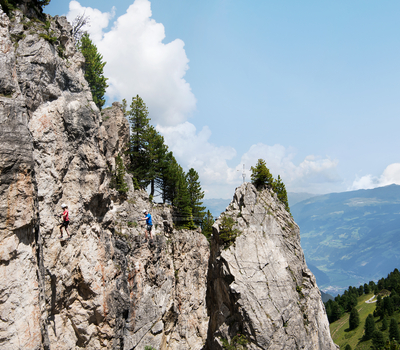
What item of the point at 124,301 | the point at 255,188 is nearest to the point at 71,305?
the point at 124,301

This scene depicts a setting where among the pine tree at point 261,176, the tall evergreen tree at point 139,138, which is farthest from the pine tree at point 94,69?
the pine tree at point 261,176

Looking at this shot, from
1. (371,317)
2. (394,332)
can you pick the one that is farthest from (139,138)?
(371,317)

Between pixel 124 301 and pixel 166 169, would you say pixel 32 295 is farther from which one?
pixel 166 169

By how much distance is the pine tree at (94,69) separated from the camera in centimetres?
4338

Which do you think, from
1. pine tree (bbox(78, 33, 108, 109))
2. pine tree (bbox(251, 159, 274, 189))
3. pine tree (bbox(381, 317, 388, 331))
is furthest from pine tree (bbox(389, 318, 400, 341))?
pine tree (bbox(78, 33, 108, 109))

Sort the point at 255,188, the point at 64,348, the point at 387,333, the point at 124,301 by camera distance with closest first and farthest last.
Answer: the point at 64,348 < the point at 124,301 < the point at 255,188 < the point at 387,333

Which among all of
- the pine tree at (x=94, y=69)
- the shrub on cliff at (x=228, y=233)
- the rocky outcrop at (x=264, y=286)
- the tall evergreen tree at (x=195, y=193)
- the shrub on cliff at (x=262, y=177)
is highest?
the pine tree at (x=94, y=69)

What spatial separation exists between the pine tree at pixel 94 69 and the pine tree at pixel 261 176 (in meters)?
30.8

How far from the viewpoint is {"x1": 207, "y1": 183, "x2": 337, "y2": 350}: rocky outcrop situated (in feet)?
75.4

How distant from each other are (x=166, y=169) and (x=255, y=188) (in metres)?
21.0

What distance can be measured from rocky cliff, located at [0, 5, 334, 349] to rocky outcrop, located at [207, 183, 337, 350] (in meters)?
0.11

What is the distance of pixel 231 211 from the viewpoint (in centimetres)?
3002

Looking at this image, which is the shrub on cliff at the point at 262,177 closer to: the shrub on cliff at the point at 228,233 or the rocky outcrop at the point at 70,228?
the shrub on cliff at the point at 228,233

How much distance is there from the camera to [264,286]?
24.3 meters
